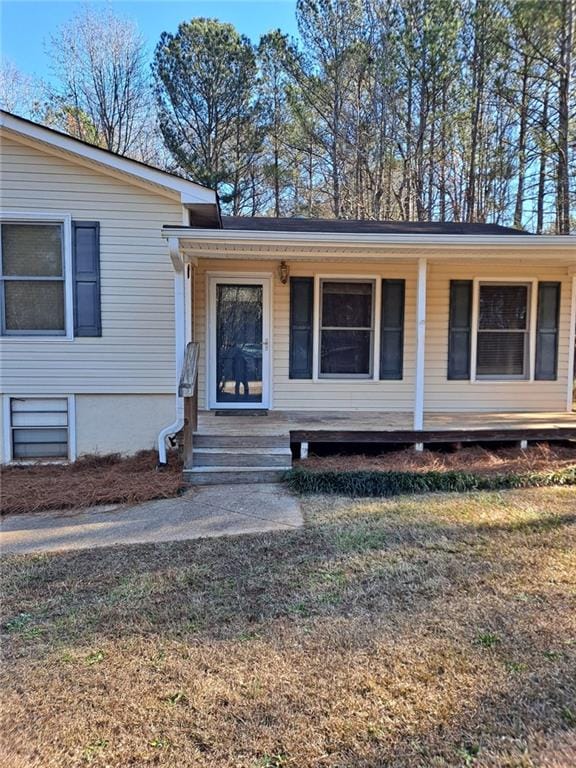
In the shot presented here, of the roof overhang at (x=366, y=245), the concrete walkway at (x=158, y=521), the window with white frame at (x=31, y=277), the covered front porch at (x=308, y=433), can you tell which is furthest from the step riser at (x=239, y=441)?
the window with white frame at (x=31, y=277)

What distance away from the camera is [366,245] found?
5.39 m

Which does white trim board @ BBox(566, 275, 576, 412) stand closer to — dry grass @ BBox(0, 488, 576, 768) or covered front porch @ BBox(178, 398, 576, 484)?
covered front porch @ BBox(178, 398, 576, 484)

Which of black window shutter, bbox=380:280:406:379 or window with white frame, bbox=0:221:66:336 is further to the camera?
black window shutter, bbox=380:280:406:379

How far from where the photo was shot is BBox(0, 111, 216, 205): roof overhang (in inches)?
221

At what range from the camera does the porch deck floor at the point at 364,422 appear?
583 cm

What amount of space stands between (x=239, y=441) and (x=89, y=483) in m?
1.63

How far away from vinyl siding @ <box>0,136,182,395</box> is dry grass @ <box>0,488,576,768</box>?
9.95 feet

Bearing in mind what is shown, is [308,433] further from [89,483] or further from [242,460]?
[89,483]

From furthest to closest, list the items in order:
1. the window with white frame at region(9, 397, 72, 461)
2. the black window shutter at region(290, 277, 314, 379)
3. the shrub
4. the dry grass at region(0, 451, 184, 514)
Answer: the black window shutter at region(290, 277, 314, 379) → the window with white frame at region(9, 397, 72, 461) → the shrub → the dry grass at region(0, 451, 184, 514)

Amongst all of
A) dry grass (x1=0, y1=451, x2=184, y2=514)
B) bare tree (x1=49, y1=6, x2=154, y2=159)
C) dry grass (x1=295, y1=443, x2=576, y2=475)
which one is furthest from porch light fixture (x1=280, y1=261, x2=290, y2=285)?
bare tree (x1=49, y1=6, x2=154, y2=159)

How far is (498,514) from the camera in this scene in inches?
164

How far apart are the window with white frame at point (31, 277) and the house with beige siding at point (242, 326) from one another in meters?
0.02

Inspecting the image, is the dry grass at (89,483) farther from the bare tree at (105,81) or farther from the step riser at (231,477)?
the bare tree at (105,81)

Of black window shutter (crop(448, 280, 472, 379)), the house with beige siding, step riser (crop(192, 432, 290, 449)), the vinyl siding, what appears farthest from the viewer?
black window shutter (crop(448, 280, 472, 379))
